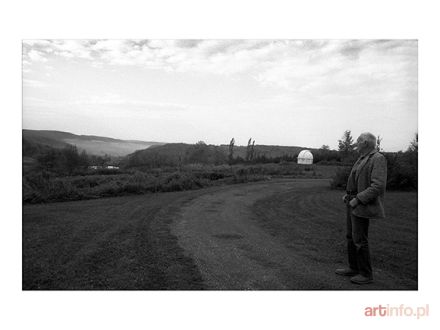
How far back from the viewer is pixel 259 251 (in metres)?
6.25

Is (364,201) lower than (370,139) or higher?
lower

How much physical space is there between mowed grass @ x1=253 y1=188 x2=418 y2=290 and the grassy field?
0.02 meters

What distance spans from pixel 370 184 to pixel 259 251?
8.26ft

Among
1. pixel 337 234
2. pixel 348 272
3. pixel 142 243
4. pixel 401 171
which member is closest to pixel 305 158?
pixel 401 171

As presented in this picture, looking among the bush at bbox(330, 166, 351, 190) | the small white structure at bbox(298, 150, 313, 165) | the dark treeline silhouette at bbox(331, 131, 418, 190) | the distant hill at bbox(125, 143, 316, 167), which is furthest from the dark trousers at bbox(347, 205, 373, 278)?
the small white structure at bbox(298, 150, 313, 165)

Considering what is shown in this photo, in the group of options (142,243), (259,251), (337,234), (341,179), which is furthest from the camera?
(341,179)

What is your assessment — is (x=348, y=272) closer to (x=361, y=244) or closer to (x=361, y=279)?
(x=361, y=279)

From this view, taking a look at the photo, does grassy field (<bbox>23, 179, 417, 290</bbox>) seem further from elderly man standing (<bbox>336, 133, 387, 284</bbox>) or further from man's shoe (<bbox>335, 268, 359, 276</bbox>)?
elderly man standing (<bbox>336, 133, 387, 284</bbox>)

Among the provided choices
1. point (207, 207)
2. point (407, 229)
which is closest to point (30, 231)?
point (207, 207)

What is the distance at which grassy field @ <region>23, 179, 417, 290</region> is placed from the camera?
188 inches

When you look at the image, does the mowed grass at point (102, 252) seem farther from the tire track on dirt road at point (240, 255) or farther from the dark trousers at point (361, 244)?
the dark trousers at point (361, 244)

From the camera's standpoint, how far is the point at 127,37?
610cm

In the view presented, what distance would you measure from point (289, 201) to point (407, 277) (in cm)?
895
